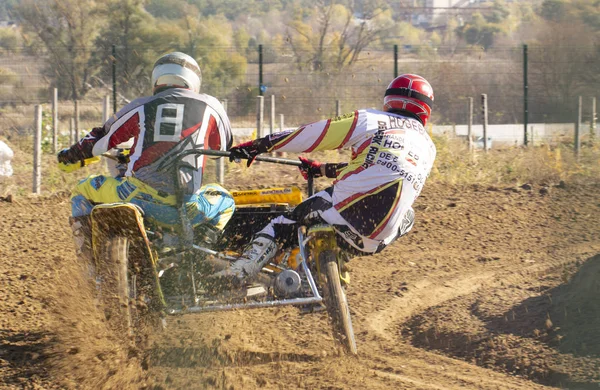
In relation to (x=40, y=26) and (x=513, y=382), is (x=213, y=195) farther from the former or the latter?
(x=40, y=26)

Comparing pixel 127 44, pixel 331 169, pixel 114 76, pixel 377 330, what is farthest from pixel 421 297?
pixel 127 44

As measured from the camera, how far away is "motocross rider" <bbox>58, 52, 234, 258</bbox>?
4820 millimetres

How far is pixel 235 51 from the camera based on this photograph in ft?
56.7

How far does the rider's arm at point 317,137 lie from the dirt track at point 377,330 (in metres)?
1.32

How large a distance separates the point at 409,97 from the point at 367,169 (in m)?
0.59

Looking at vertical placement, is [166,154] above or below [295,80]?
below

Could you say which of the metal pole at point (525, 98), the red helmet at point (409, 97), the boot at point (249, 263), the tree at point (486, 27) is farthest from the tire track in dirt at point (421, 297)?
the tree at point (486, 27)

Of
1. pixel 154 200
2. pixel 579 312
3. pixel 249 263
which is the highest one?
pixel 154 200

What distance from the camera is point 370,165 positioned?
15.4ft

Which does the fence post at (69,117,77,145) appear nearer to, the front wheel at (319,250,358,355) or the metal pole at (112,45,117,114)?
the metal pole at (112,45,117,114)

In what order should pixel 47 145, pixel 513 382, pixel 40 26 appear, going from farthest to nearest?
pixel 40 26 < pixel 47 145 < pixel 513 382

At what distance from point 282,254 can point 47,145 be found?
1251 centimetres

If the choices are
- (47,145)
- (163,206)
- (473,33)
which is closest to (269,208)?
(163,206)

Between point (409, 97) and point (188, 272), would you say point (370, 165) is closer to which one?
→ point (409, 97)
